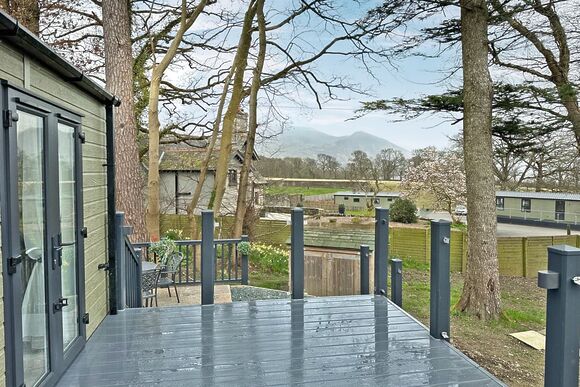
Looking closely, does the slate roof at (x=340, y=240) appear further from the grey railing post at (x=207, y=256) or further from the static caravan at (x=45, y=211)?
the static caravan at (x=45, y=211)

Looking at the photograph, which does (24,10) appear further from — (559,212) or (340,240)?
(559,212)

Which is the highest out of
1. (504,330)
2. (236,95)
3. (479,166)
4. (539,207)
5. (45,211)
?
(236,95)

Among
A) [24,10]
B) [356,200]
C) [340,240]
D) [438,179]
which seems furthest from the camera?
[356,200]

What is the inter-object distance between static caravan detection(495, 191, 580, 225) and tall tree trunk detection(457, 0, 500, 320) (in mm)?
14771

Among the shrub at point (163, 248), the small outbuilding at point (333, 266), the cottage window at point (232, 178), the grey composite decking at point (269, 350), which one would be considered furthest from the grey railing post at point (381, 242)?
the cottage window at point (232, 178)

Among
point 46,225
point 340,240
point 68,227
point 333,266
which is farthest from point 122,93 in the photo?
point 340,240

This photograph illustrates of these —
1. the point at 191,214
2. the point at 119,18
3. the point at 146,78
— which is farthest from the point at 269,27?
the point at 191,214

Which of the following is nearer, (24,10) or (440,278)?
(440,278)

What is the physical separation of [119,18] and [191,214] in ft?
16.3

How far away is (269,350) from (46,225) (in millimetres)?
1755

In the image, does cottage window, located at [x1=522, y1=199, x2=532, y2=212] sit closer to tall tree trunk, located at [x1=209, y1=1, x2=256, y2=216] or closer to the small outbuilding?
the small outbuilding

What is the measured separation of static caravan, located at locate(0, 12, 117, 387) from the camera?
2041 millimetres

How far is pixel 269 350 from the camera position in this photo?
3174mm

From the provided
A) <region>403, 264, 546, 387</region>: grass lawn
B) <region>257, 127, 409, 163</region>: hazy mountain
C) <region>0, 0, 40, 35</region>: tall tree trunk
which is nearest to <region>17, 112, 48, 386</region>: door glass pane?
<region>403, 264, 546, 387</region>: grass lawn
